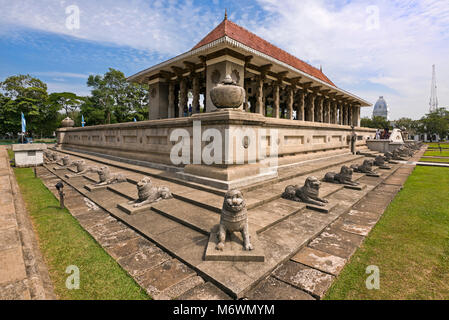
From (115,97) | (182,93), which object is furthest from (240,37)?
(115,97)

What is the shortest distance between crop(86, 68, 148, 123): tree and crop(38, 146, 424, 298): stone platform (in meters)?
36.1

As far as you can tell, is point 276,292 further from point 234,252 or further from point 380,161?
point 380,161

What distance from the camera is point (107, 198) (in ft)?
19.6

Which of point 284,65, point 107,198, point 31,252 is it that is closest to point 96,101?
point 284,65

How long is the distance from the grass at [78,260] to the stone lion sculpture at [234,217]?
132cm

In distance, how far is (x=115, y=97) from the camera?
3975 cm

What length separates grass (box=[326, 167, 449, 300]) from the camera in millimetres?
2492

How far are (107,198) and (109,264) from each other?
341 cm

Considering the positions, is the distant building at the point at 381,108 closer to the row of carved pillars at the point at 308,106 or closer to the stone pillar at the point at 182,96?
the row of carved pillars at the point at 308,106

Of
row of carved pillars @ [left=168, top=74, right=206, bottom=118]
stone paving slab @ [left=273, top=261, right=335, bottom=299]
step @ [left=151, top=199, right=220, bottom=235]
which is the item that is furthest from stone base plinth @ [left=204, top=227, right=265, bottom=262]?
row of carved pillars @ [left=168, top=74, right=206, bottom=118]

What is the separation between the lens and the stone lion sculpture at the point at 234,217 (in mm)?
3182

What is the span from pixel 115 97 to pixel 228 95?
4061 cm

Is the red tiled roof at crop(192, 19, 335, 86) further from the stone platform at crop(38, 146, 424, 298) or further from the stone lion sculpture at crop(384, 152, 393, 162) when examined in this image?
the stone platform at crop(38, 146, 424, 298)
